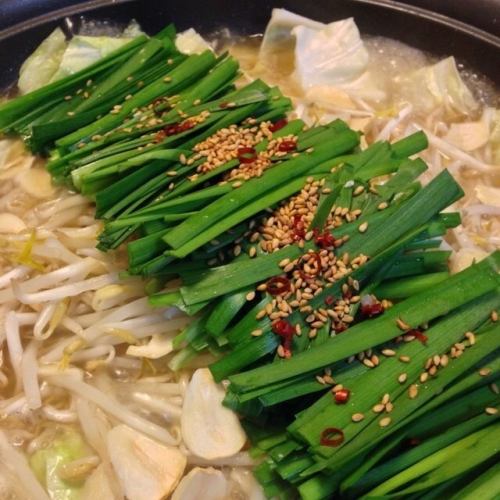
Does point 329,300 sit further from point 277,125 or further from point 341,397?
point 277,125

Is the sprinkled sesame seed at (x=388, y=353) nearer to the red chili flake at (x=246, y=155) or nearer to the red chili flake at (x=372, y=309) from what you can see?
the red chili flake at (x=372, y=309)

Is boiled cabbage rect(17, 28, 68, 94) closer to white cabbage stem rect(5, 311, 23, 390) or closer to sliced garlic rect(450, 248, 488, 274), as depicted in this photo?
white cabbage stem rect(5, 311, 23, 390)

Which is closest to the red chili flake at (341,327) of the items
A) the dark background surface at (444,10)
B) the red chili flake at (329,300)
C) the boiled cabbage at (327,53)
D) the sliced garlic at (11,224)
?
the red chili flake at (329,300)

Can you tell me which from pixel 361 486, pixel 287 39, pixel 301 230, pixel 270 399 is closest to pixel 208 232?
pixel 301 230

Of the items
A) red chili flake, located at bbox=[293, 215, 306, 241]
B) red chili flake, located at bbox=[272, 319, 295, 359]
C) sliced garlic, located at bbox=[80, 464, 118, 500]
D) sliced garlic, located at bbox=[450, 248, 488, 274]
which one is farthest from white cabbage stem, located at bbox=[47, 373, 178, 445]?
sliced garlic, located at bbox=[450, 248, 488, 274]

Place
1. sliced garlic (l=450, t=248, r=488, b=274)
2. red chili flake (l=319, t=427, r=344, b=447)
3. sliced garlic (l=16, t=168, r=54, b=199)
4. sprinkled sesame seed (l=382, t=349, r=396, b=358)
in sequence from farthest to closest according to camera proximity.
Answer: sliced garlic (l=16, t=168, r=54, b=199) < sliced garlic (l=450, t=248, r=488, b=274) < sprinkled sesame seed (l=382, t=349, r=396, b=358) < red chili flake (l=319, t=427, r=344, b=447)

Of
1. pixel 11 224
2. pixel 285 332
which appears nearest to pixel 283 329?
pixel 285 332
